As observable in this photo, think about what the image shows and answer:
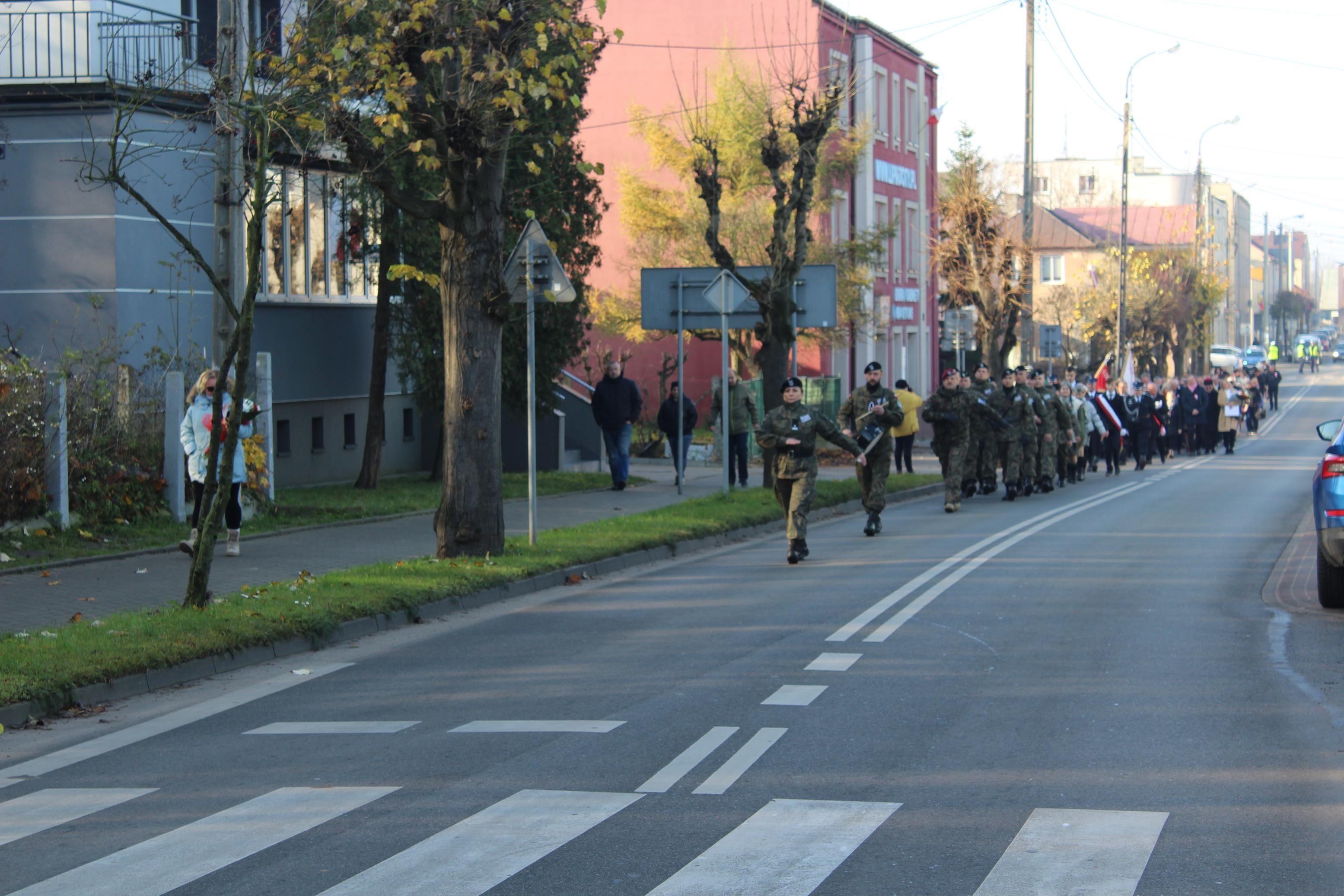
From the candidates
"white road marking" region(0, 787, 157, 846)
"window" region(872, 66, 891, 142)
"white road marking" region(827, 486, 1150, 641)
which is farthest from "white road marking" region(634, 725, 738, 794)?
"window" region(872, 66, 891, 142)

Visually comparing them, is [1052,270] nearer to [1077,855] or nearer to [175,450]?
[175,450]

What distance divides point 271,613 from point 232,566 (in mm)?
3295

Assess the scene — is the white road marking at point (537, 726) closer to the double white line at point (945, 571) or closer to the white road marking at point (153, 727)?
the white road marking at point (153, 727)

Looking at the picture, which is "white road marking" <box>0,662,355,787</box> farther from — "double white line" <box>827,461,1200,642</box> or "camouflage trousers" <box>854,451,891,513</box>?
"camouflage trousers" <box>854,451,891,513</box>

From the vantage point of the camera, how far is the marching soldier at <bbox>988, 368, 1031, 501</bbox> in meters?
22.7

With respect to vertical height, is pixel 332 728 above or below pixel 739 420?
below

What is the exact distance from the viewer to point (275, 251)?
69.9 feet

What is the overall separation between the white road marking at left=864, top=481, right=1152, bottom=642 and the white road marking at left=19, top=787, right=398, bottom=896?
4.51 meters

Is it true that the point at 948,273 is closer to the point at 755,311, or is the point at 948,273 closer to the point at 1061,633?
→ the point at 755,311

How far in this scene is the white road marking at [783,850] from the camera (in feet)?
16.2

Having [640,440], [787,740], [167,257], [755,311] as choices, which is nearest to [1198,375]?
[640,440]

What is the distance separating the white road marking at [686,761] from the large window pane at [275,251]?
1513 cm

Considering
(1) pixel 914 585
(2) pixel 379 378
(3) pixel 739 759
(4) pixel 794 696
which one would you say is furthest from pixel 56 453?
→ (3) pixel 739 759

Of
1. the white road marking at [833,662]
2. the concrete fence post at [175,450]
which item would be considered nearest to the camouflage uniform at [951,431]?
the concrete fence post at [175,450]
